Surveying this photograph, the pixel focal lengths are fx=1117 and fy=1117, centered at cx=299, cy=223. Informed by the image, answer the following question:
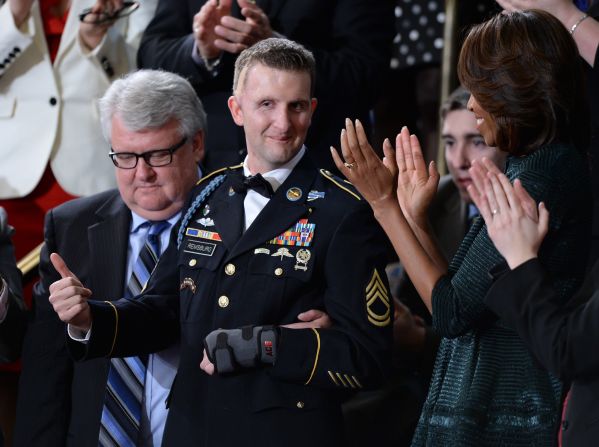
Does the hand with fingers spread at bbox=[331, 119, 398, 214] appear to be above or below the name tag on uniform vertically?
above

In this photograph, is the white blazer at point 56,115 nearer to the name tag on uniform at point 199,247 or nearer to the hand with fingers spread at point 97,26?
the hand with fingers spread at point 97,26

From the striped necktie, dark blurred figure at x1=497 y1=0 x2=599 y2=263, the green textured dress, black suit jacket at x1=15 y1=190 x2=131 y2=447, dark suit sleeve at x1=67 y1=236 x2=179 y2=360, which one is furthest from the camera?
black suit jacket at x1=15 y1=190 x2=131 y2=447

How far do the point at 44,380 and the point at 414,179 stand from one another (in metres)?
1.23

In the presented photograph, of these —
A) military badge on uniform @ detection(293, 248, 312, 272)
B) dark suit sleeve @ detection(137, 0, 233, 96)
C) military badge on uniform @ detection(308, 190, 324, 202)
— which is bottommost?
military badge on uniform @ detection(293, 248, 312, 272)

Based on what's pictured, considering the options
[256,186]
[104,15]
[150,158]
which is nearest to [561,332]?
[256,186]

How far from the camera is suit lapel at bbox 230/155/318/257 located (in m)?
2.53

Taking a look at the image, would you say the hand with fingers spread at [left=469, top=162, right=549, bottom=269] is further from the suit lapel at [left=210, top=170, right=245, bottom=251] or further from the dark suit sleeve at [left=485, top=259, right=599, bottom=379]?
the suit lapel at [left=210, top=170, right=245, bottom=251]

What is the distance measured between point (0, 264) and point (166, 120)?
70 cm

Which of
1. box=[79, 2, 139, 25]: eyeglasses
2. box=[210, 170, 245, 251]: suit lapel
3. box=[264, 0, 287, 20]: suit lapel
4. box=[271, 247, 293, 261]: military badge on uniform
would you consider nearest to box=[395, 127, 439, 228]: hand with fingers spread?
box=[271, 247, 293, 261]: military badge on uniform

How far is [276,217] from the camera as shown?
2545mm

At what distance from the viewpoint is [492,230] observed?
2.02 metres

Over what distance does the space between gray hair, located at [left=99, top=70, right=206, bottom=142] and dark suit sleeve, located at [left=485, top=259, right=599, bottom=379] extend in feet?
4.50

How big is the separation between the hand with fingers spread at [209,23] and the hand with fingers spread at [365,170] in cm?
102

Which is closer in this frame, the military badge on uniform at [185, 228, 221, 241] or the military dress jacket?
the military dress jacket
